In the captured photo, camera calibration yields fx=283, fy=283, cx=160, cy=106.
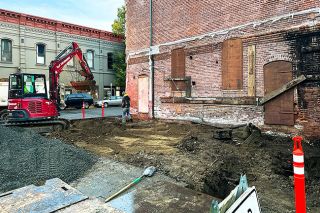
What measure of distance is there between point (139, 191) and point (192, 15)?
1206cm

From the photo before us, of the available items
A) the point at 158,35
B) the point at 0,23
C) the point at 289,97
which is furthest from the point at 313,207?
the point at 0,23

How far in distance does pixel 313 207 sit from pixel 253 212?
3010 millimetres


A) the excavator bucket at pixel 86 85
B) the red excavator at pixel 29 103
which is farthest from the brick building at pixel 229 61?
the red excavator at pixel 29 103

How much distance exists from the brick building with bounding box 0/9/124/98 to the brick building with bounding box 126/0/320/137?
15.4 meters

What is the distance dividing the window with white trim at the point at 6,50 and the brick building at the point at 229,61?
15.8m

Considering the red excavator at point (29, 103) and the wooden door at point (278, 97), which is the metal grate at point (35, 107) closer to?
the red excavator at point (29, 103)

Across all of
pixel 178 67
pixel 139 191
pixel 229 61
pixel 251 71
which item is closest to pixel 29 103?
pixel 178 67

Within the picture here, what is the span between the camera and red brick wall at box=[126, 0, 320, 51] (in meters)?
11.5

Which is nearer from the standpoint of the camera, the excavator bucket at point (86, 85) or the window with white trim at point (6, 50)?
the excavator bucket at point (86, 85)

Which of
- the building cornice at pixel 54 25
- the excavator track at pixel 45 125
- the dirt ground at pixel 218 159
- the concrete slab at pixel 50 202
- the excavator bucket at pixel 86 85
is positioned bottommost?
the dirt ground at pixel 218 159

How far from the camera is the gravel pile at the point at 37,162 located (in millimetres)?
5738

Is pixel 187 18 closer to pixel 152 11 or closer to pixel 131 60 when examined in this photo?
pixel 152 11

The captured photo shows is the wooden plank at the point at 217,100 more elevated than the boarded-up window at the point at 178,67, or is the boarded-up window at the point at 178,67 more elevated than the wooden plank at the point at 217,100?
the boarded-up window at the point at 178,67

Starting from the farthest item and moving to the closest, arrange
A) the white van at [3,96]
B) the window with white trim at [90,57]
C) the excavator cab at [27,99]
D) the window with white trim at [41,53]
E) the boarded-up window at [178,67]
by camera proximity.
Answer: the window with white trim at [90,57], the window with white trim at [41,53], the white van at [3,96], the boarded-up window at [178,67], the excavator cab at [27,99]
